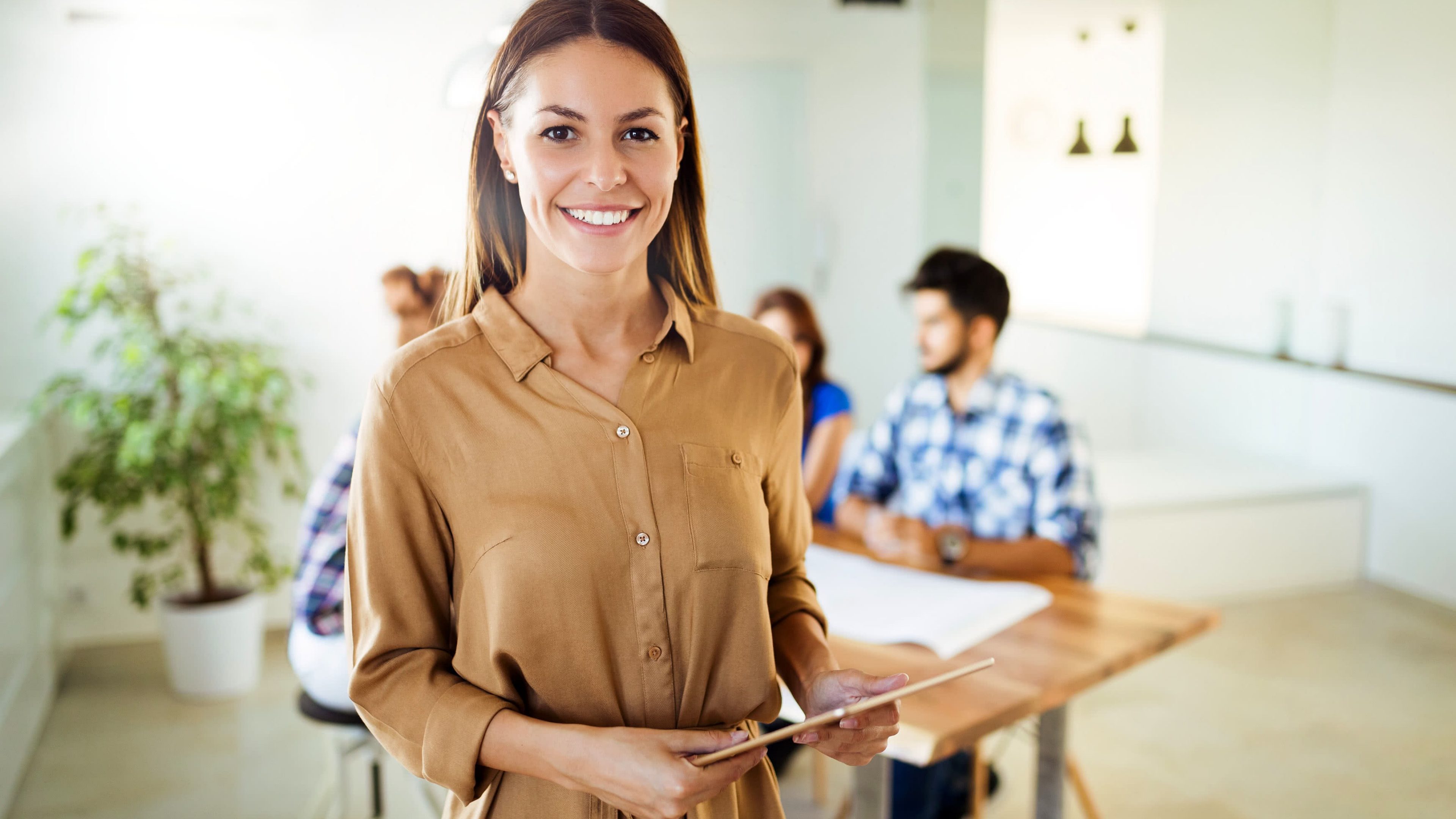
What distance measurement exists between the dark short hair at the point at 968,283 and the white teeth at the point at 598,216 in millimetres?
1645

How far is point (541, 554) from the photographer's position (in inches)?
36.0

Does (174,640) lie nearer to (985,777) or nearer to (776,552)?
(985,777)

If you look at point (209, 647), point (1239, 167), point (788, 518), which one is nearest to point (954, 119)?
point (1239, 167)

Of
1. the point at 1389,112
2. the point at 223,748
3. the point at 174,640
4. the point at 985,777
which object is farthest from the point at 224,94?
the point at 1389,112

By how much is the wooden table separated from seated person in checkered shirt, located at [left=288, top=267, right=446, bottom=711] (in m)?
0.89

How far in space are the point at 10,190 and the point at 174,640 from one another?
1.53m

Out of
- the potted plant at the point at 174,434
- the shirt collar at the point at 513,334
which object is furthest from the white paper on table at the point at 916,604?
the potted plant at the point at 174,434

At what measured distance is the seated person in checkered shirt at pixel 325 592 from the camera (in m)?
2.01

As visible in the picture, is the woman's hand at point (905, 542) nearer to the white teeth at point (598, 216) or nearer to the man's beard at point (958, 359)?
the man's beard at point (958, 359)

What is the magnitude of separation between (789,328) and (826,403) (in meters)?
0.23

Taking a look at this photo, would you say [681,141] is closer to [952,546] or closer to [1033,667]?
[1033,667]

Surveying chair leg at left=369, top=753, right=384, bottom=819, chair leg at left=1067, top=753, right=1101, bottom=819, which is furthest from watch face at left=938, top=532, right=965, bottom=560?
chair leg at left=369, top=753, right=384, bottom=819

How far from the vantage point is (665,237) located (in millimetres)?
1074

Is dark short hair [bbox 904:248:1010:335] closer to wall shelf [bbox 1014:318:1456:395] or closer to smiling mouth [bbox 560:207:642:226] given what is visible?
wall shelf [bbox 1014:318:1456:395]
